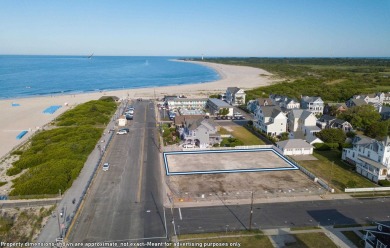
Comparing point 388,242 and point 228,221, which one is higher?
point 388,242

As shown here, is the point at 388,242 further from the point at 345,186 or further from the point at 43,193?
the point at 43,193

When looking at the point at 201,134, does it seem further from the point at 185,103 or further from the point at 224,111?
the point at 185,103

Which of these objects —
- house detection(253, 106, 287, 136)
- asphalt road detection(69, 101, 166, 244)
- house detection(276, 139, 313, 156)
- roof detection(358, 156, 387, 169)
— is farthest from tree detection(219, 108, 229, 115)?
roof detection(358, 156, 387, 169)

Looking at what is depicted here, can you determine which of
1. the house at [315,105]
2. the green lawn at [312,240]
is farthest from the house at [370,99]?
the green lawn at [312,240]

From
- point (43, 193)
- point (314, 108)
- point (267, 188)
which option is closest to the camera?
point (43, 193)

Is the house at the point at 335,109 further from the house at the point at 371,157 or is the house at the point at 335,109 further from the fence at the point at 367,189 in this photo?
the fence at the point at 367,189

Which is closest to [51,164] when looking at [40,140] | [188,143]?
[40,140]
